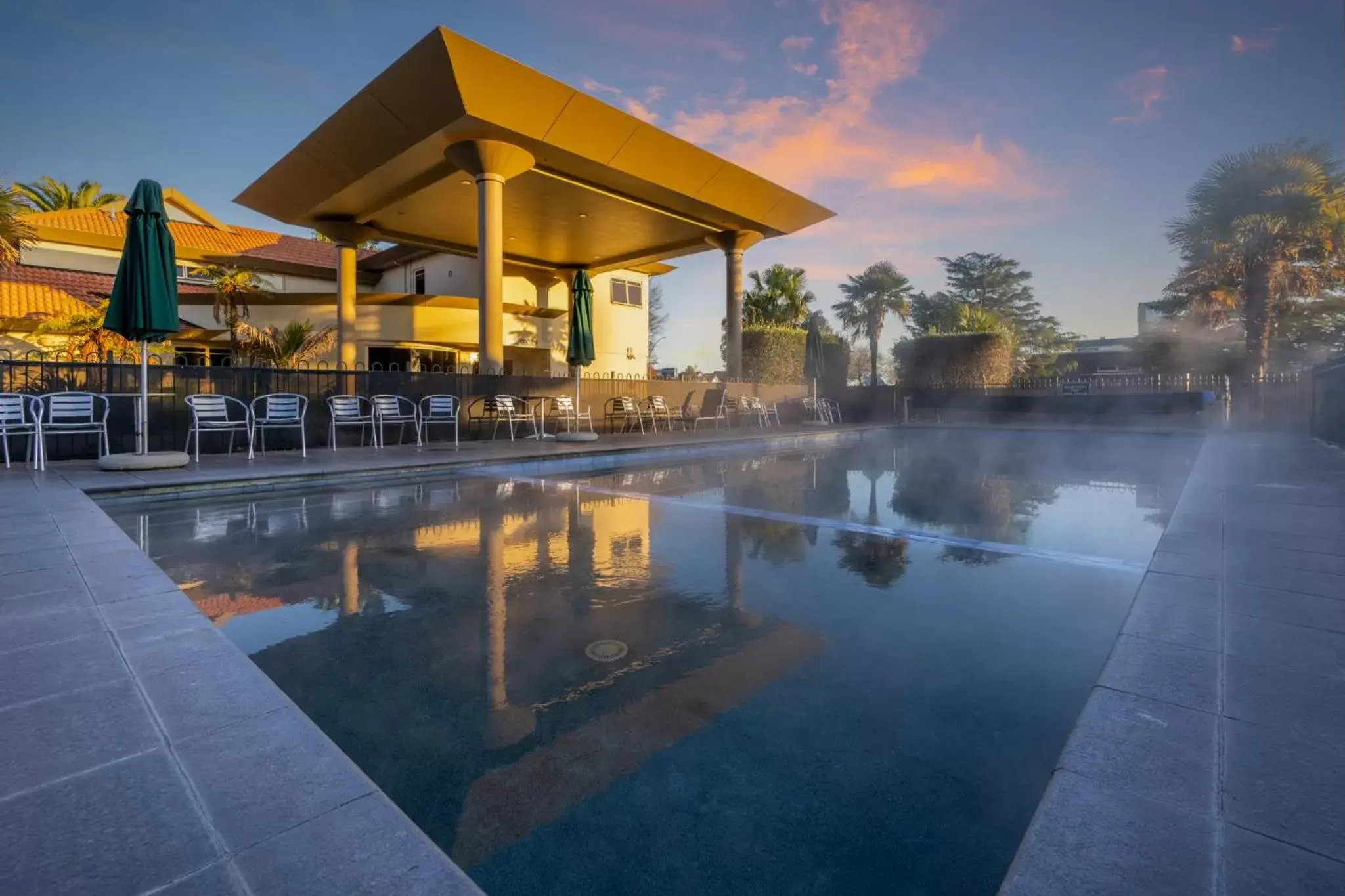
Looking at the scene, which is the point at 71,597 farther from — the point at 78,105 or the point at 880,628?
the point at 78,105

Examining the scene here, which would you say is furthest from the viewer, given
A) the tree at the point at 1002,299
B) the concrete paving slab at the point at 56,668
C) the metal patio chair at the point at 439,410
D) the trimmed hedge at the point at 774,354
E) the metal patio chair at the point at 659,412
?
the tree at the point at 1002,299

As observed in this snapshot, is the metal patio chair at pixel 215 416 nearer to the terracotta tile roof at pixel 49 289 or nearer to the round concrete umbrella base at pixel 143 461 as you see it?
the round concrete umbrella base at pixel 143 461

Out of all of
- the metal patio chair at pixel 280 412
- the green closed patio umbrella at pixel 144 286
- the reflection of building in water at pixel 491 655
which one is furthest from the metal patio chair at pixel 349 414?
the reflection of building in water at pixel 491 655

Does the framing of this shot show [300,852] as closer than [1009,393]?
Yes

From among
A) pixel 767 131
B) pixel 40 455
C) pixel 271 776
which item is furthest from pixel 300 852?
pixel 767 131

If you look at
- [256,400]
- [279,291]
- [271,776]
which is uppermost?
[279,291]

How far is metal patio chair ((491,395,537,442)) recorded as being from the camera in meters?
10.6

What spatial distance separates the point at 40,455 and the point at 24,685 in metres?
6.51

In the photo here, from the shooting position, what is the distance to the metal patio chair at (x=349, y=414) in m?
8.73

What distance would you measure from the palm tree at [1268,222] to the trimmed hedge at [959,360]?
5732 mm

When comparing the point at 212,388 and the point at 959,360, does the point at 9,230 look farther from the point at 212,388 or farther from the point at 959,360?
the point at 959,360

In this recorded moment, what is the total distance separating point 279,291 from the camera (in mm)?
19422

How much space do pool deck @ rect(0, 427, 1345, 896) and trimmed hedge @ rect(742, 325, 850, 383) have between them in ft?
60.1

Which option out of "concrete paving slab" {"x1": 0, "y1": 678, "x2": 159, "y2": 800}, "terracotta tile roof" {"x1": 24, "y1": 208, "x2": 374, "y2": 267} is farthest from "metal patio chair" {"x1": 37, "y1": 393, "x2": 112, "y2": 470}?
"terracotta tile roof" {"x1": 24, "y1": 208, "x2": 374, "y2": 267}
